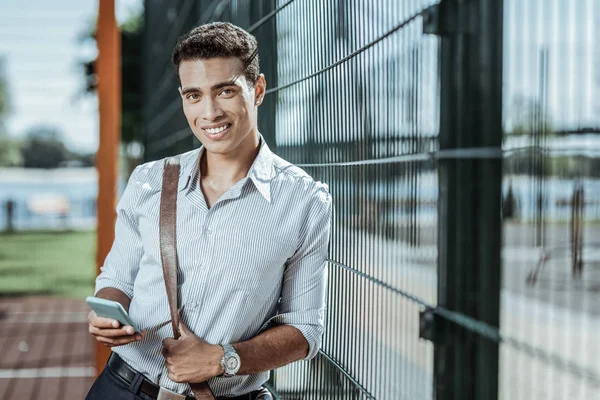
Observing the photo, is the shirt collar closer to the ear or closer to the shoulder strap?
the shoulder strap

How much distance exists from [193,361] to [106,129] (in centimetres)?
430

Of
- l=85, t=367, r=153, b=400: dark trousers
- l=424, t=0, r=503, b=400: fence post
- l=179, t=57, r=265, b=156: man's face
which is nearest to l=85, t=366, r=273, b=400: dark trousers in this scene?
l=85, t=367, r=153, b=400: dark trousers

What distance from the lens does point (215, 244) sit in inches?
78.2

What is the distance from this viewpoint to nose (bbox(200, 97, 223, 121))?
202 cm

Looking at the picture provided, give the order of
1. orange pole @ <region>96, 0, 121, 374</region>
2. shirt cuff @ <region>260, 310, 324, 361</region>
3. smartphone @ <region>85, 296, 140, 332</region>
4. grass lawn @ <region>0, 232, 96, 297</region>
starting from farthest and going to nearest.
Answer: grass lawn @ <region>0, 232, 96, 297</region>
orange pole @ <region>96, 0, 121, 374</region>
shirt cuff @ <region>260, 310, 324, 361</region>
smartphone @ <region>85, 296, 140, 332</region>

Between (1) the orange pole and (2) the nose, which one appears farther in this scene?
(1) the orange pole

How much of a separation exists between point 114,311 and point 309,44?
0.95m

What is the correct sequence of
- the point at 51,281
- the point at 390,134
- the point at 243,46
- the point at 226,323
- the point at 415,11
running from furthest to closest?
1. the point at 51,281
2. the point at 243,46
3. the point at 226,323
4. the point at 390,134
5. the point at 415,11

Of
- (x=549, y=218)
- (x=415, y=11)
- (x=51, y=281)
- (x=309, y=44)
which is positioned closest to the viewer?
(x=549, y=218)

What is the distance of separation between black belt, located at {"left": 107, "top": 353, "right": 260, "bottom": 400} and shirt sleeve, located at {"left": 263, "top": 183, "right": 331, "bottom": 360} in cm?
21

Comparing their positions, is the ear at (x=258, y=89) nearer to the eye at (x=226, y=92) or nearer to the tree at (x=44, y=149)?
the eye at (x=226, y=92)

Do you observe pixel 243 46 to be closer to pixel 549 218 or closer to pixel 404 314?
pixel 404 314

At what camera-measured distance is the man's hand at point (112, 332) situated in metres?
1.87

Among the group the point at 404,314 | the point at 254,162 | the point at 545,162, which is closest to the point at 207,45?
the point at 254,162
